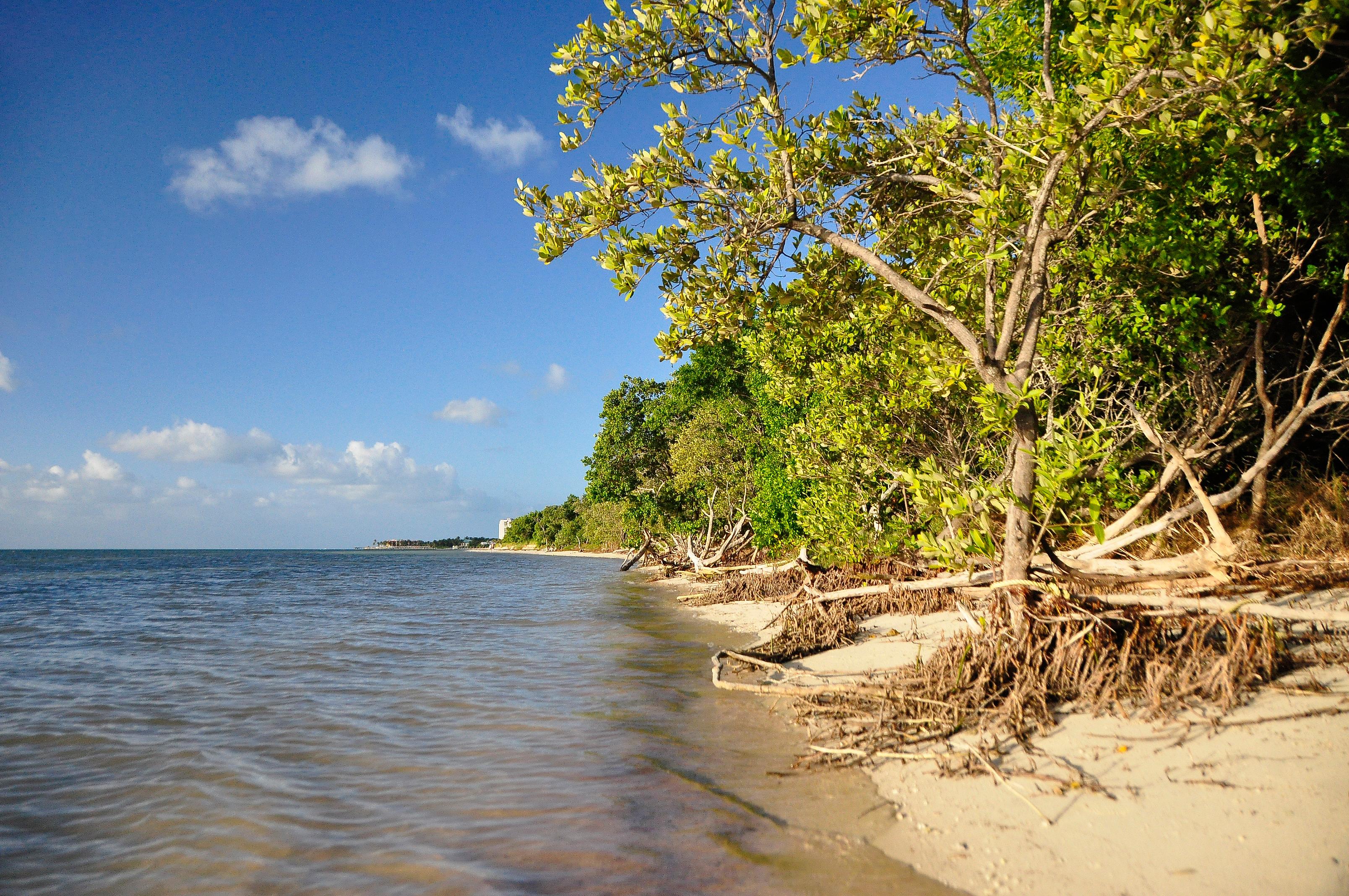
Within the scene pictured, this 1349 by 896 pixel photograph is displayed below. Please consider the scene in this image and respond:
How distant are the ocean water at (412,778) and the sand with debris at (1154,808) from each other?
41 centimetres

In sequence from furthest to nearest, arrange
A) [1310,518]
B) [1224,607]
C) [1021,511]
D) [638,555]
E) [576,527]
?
[576,527], [638,555], [1310,518], [1021,511], [1224,607]

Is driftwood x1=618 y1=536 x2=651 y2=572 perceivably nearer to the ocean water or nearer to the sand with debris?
the ocean water

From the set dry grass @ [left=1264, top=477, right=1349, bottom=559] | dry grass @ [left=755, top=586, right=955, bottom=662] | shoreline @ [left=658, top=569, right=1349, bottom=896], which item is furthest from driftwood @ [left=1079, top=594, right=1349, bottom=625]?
dry grass @ [left=755, top=586, right=955, bottom=662]

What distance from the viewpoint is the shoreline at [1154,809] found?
345cm

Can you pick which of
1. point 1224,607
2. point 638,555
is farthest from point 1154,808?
point 638,555

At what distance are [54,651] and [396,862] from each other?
43.7ft

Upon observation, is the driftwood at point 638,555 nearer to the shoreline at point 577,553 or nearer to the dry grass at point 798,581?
the shoreline at point 577,553

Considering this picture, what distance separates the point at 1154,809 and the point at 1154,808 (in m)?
0.01

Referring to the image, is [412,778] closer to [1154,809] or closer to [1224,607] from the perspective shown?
[1154,809]

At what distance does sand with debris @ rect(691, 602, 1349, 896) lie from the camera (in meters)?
3.45

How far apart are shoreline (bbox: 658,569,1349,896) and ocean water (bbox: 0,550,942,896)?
0.41 m

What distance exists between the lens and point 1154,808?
400 centimetres

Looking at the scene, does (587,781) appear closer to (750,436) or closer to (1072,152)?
(1072,152)

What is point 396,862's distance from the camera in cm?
433
